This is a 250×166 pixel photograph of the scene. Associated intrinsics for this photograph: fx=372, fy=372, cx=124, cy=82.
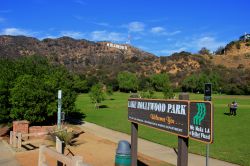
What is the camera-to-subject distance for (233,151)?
1454cm

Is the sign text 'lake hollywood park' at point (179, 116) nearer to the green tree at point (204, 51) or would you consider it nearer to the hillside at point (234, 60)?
the hillside at point (234, 60)

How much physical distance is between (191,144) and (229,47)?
156m

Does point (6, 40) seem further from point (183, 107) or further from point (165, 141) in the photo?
point (183, 107)

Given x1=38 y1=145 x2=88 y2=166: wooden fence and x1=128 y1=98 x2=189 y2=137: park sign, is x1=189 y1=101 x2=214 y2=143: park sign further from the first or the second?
x1=38 y1=145 x2=88 y2=166: wooden fence

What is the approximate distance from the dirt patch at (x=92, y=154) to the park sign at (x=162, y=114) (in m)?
3.29

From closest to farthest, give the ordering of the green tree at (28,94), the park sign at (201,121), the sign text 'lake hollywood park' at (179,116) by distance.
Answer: the park sign at (201,121) < the sign text 'lake hollywood park' at (179,116) < the green tree at (28,94)

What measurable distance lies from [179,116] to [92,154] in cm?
754

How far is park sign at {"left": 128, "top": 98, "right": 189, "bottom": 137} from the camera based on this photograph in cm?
698

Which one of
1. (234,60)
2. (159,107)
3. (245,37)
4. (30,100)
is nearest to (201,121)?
(159,107)

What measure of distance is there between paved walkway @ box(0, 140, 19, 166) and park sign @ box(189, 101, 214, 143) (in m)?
7.80

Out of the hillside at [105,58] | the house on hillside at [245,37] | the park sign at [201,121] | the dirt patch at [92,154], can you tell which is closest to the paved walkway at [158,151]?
the dirt patch at [92,154]

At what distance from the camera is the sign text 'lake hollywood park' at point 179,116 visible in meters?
6.14

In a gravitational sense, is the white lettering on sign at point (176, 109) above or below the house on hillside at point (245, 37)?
below

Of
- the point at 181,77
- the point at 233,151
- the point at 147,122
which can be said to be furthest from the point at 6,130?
the point at 181,77
